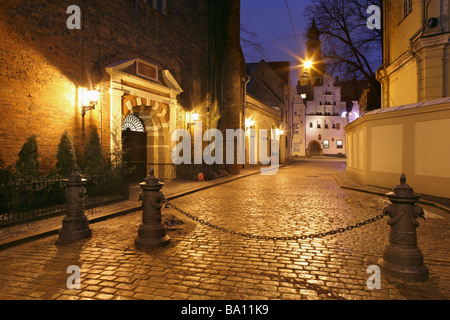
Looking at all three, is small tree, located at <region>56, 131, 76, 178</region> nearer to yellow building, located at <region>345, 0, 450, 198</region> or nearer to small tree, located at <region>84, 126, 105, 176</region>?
small tree, located at <region>84, 126, 105, 176</region>

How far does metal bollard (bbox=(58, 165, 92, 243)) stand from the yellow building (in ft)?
34.4

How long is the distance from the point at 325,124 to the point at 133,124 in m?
53.5

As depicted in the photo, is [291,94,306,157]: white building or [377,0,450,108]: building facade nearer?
[377,0,450,108]: building facade

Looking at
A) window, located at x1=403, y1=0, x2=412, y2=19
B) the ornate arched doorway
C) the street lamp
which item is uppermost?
window, located at x1=403, y1=0, x2=412, y2=19

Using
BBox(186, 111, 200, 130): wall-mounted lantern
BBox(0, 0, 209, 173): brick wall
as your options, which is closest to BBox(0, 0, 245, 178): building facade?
BBox(0, 0, 209, 173): brick wall

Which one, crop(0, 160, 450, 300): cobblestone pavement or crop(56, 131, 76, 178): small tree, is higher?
crop(56, 131, 76, 178): small tree

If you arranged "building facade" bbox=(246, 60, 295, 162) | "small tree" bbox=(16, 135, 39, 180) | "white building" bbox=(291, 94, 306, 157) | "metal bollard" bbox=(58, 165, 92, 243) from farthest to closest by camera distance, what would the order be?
"white building" bbox=(291, 94, 306, 157)
"building facade" bbox=(246, 60, 295, 162)
"small tree" bbox=(16, 135, 39, 180)
"metal bollard" bbox=(58, 165, 92, 243)

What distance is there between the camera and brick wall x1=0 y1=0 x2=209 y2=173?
7.98 meters

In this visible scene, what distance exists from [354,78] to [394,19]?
659cm

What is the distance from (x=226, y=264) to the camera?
13.5ft

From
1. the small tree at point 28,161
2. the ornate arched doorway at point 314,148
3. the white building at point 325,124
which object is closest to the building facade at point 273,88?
the white building at point 325,124

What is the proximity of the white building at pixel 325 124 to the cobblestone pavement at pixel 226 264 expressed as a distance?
55879 mm

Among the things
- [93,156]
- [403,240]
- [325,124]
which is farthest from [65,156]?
[325,124]
